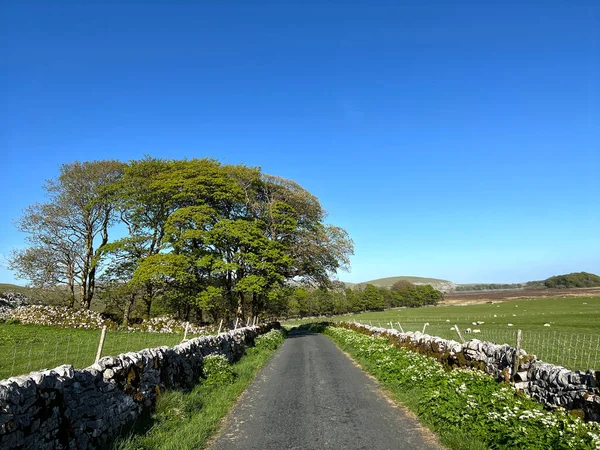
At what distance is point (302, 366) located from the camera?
16703 millimetres

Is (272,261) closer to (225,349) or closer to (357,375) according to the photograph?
(225,349)

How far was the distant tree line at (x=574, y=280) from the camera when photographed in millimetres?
149625

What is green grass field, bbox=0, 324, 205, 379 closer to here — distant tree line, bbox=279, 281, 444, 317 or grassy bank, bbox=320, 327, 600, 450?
grassy bank, bbox=320, 327, 600, 450

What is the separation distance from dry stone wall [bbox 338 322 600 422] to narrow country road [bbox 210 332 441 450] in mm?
2597

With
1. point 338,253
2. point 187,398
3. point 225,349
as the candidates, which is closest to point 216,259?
point 338,253

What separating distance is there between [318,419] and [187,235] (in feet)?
85.1

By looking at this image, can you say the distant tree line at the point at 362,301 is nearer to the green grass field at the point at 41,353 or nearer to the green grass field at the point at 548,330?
the green grass field at the point at 548,330

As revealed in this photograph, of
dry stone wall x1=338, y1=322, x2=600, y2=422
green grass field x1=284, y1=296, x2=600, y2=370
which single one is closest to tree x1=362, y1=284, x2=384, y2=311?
green grass field x1=284, y1=296, x2=600, y2=370

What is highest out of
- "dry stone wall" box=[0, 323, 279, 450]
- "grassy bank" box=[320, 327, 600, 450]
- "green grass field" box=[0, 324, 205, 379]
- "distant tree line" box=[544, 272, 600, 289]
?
"dry stone wall" box=[0, 323, 279, 450]

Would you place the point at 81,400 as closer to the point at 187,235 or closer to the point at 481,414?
the point at 481,414

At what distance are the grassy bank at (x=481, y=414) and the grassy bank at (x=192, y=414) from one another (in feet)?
15.3

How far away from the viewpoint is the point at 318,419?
860 cm

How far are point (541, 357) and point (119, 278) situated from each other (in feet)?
118

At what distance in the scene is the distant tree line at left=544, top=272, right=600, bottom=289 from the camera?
491ft
